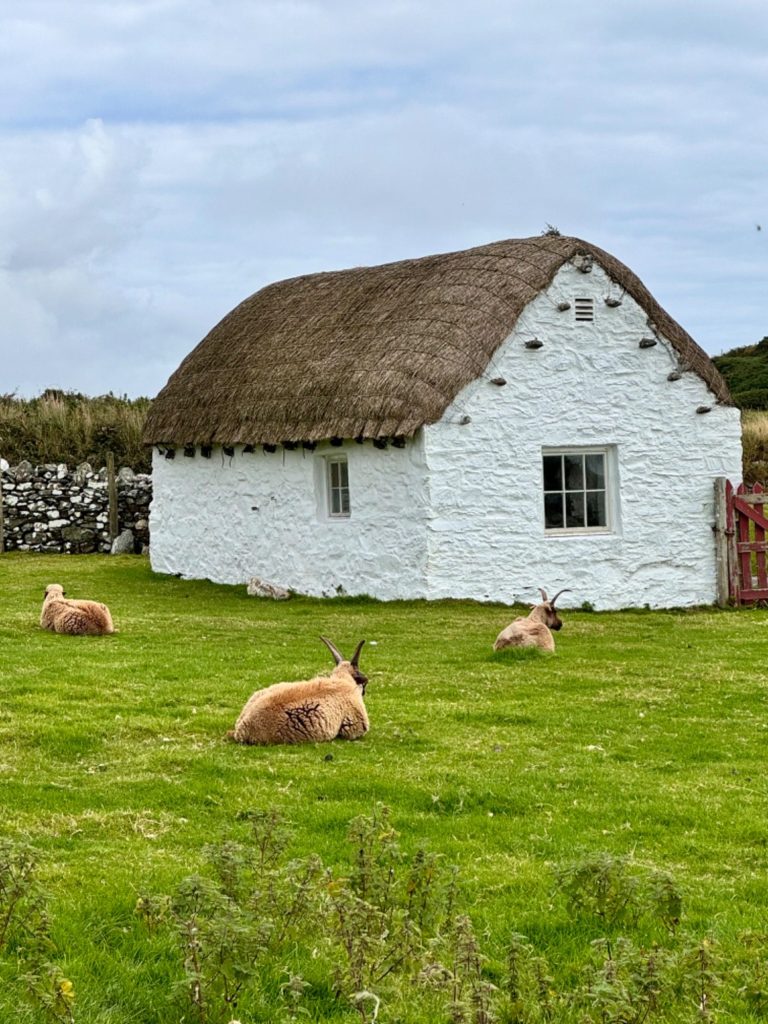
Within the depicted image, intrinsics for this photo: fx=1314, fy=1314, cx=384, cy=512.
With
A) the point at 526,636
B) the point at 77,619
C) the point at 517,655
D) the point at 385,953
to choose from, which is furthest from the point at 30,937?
the point at 77,619

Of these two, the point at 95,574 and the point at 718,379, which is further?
the point at 95,574

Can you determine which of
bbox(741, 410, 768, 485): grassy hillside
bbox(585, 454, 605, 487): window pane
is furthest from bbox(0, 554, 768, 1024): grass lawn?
bbox(741, 410, 768, 485): grassy hillside

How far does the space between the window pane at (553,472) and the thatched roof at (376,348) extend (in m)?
2.04

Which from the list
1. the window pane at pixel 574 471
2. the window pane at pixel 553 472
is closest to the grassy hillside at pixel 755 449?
the window pane at pixel 574 471

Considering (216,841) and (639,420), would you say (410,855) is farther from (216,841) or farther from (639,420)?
(639,420)

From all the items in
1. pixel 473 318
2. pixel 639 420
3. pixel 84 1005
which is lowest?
pixel 84 1005

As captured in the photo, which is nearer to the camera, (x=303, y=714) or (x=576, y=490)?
(x=303, y=714)

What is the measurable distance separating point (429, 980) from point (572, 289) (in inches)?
645

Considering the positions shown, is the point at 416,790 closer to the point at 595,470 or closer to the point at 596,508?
the point at 596,508

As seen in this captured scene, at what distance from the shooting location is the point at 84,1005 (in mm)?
4938

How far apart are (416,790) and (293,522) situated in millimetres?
13462

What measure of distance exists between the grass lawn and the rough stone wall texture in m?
14.0

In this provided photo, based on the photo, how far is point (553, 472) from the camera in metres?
20.3

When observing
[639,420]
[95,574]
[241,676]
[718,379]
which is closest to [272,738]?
[241,676]
